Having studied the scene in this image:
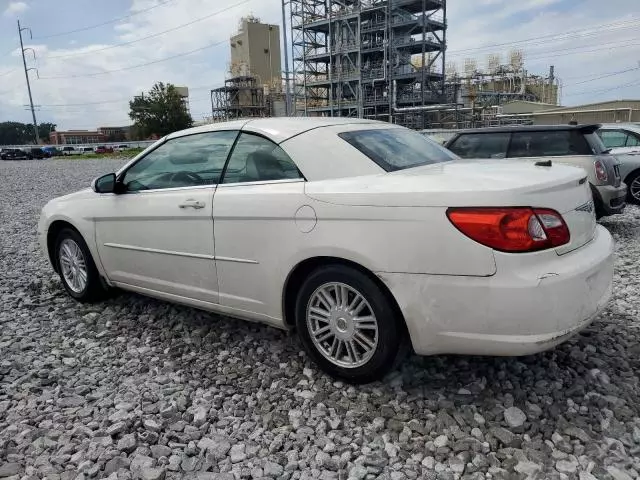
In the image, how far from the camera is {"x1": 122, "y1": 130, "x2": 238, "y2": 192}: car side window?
3.51m

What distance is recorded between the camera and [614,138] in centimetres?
1004

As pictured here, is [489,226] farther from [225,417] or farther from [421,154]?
[225,417]

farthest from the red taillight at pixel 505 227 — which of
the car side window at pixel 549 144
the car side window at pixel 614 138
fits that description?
the car side window at pixel 614 138

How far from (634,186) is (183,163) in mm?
8691

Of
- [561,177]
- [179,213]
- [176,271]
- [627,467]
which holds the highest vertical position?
[561,177]

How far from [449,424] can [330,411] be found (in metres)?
0.64

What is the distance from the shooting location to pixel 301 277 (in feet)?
9.89

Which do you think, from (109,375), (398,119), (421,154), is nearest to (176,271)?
(109,375)

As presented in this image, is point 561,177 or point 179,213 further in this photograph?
point 179,213

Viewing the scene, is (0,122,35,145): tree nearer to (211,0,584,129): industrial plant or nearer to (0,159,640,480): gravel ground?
(211,0,584,129): industrial plant

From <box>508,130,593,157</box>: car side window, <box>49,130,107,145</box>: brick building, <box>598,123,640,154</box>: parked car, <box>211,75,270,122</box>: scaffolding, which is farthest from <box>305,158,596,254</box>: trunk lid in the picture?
<box>49,130,107,145</box>: brick building

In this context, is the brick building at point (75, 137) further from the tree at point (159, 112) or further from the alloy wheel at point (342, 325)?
the alloy wheel at point (342, 325)

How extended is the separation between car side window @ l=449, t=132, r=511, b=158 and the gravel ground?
4304 millimetres

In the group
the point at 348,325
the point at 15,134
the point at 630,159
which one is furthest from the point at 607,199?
the point at 15,134
